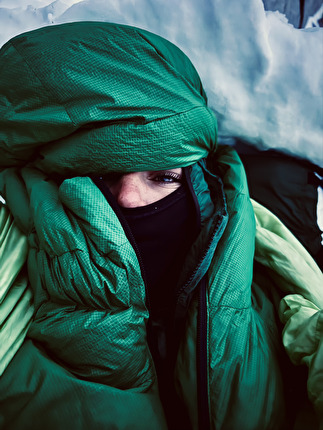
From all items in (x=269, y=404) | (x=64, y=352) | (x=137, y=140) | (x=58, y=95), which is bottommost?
(x=269, y=404)

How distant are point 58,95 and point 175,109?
0.25 m

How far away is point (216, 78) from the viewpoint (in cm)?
101

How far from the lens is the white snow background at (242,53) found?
0.97 m

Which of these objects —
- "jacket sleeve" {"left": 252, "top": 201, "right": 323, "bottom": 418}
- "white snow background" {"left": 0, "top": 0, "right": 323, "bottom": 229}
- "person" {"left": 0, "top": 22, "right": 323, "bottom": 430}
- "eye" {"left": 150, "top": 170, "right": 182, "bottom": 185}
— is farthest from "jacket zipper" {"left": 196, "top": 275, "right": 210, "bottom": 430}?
"white snow background" {"left": 0, "top": 0, "right": 323, "bottom": 229}

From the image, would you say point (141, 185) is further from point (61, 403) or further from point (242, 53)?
point (242, 53)

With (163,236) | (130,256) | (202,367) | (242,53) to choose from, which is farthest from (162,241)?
(242,53)

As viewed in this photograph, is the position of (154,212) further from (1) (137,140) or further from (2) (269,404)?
(2) (269,404)

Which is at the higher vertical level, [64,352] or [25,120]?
[25,120]

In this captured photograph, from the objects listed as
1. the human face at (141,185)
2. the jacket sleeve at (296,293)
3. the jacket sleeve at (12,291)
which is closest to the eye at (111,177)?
the human face at (141,185)

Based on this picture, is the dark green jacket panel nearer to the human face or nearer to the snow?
the human face

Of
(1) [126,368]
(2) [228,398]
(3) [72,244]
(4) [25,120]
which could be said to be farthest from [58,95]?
(2) [228,398]

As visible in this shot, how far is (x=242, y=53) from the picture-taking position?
1.00 meters

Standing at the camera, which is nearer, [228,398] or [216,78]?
[228,398]

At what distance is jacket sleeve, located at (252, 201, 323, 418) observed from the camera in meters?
0.59
